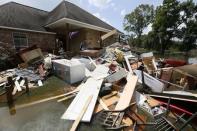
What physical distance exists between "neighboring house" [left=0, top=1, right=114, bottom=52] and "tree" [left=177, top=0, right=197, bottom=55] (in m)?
23.4

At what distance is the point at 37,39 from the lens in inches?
553

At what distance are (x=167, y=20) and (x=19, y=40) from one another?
3002cm

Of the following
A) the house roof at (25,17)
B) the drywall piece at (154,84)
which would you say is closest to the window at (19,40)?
the house roof at (25,17)

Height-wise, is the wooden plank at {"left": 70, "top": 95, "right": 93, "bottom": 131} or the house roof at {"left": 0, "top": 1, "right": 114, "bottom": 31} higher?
the house roof at {"left": 0, "top": 1, "right": 114, "bottom": 31}

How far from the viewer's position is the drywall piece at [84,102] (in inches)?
185

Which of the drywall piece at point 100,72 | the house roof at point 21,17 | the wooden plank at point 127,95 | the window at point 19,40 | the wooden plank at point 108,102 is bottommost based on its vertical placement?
the wooden plank at point 108,102

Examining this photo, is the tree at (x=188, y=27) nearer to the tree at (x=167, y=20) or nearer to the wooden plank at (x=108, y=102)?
the tree at (x=167, y=20)

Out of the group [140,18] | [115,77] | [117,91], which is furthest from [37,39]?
[140,18]

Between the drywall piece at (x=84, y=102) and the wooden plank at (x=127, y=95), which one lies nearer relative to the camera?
the drywall piece at (x=84, y=102)

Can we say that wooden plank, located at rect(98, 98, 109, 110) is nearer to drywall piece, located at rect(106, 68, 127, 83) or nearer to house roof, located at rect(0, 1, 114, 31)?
drywall piece, located at rect(106, 68, 127, 83)

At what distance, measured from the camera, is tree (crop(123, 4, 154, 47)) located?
4516 cm

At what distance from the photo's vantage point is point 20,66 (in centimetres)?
945

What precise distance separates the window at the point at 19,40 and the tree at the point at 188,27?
102 ft

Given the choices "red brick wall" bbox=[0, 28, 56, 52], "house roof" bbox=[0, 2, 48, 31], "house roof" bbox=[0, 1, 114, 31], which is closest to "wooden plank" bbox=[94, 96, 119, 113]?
"house roof" bbox=[0, 1, 114, 31]
